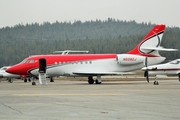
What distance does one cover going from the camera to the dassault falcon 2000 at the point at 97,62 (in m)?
38.6

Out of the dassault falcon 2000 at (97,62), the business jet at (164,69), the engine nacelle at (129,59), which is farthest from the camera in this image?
the dassault falcon 2000 at (97,62)

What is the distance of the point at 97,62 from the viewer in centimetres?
3903

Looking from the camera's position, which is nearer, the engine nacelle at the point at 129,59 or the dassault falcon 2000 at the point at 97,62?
the engine nacelle at the point at 129,59

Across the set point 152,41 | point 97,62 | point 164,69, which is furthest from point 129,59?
point 164,69

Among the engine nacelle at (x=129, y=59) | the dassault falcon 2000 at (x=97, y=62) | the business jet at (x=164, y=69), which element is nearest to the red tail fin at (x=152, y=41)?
the dassault falcon 2000 at (x=97, y=62)

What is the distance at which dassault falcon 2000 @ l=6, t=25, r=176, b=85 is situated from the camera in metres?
38.6

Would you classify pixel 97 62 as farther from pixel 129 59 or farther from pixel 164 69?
pixel 164 69

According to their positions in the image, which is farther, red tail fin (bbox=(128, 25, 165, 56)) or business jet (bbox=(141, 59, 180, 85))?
red tail fin (bbox=(128, 25, 165, 56))

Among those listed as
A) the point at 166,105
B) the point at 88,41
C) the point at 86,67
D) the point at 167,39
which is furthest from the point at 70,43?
the point at 166,105

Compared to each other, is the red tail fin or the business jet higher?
the red tail fin

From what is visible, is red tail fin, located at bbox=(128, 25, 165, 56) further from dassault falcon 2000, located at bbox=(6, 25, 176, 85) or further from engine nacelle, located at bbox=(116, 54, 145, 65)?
engine nacelle, located at bbox=(116, 54, 145, 65)

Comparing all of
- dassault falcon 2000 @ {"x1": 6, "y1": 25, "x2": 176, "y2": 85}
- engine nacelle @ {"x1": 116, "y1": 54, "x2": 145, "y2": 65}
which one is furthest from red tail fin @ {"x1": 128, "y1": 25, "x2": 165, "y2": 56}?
engine nacelle @ {"x1": 116, "y1": 54, "x2": 145, "y2": 65}

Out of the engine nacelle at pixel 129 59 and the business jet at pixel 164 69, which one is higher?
the engine nacelle at pixel 129 59

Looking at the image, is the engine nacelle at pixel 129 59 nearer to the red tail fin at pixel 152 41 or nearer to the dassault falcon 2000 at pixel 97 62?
the dassault falcon 2000 at pixel 97 62
